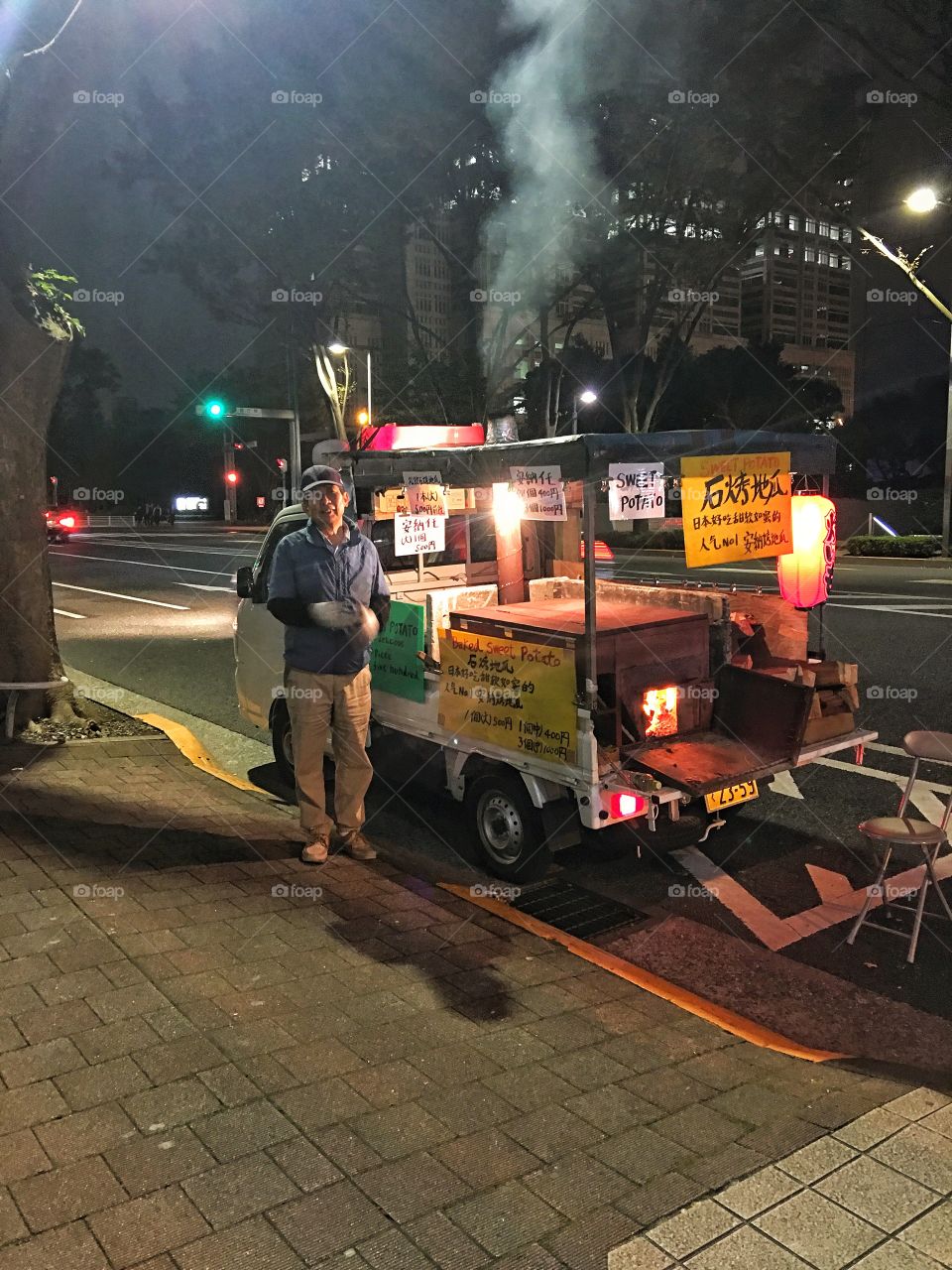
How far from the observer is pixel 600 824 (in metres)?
4.97

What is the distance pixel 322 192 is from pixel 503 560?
18.0 m

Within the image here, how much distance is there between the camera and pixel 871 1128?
292cm

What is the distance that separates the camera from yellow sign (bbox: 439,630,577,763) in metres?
5.05

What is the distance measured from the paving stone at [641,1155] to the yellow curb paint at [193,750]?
4.21 m

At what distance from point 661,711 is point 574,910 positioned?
3.97ft

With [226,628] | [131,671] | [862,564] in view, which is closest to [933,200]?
[862,564]

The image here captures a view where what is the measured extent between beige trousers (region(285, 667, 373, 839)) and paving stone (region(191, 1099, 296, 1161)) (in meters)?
2.35

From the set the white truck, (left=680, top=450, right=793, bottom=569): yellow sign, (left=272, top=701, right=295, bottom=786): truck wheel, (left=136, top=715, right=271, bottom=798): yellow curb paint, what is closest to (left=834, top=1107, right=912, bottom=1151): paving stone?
the white truck

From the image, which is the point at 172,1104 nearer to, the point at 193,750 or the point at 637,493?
the point at 637,493

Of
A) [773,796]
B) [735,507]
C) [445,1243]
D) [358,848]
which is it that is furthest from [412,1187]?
[773,796]

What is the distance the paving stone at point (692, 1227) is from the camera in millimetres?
2463

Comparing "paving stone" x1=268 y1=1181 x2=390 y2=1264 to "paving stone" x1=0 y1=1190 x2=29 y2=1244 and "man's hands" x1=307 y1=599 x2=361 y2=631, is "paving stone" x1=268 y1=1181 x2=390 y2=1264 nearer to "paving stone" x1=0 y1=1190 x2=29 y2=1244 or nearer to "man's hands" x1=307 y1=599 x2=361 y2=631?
"paving stone" x1=0 y1=1190 x2=29 y2=1244

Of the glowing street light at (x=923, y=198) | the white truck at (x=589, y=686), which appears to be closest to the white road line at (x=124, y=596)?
the white truck at (x=589, y=686)

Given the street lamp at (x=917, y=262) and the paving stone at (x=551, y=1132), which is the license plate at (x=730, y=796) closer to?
the paving stone at (x=551, y=1132)
